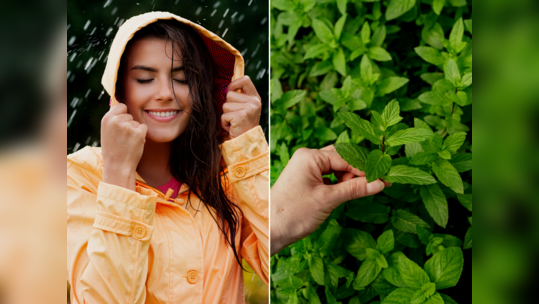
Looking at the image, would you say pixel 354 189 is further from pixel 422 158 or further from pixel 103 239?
pixel 103 239

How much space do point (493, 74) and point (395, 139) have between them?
1.50 ft

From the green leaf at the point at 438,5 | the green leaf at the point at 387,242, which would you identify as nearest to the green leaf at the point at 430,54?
the green leaf at the point at 438,5

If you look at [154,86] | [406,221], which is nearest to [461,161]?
[406,221]

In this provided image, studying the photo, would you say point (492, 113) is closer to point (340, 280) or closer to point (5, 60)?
point (5, 60)

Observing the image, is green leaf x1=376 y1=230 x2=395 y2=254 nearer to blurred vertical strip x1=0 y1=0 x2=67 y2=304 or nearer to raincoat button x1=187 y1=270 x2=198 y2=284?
raincoat button x1=187 y1=270 x2=198 y2=284

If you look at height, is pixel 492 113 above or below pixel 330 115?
above

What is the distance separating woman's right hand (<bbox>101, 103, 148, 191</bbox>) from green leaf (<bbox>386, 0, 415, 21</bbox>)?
3.05ft

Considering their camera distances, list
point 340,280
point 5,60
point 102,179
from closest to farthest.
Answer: point 5,60 < point 102,179 < point 340,280

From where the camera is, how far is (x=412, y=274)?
912 mm

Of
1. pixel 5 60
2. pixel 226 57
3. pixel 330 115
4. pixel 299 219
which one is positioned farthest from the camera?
pixel 330 115

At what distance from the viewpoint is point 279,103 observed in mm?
1251

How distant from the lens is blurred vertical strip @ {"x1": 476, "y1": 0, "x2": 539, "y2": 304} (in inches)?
15.7

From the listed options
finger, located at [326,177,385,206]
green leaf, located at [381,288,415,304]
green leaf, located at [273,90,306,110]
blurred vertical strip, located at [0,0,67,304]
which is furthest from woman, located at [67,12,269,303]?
green leaf, located at [273,90,306,110]

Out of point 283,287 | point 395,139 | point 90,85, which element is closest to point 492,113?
point 395,139
